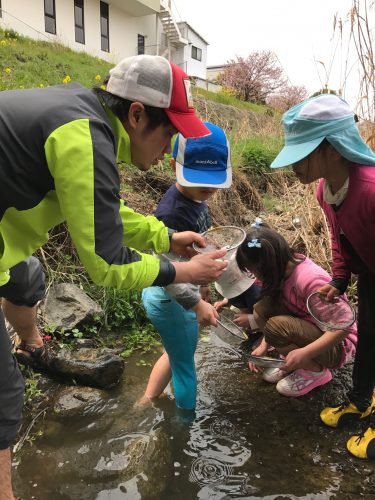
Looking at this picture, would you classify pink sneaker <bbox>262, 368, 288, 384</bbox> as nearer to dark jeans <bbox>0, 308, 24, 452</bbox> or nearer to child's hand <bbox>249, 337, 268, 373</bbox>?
child's hand <bbox>249, 337, 268, 373</bbox>

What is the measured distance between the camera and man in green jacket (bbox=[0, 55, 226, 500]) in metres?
1.26

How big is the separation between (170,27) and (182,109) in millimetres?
27043

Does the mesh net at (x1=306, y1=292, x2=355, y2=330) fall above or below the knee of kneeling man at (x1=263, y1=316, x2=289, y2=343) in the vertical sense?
above

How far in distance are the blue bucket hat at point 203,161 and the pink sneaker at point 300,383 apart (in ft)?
4.12

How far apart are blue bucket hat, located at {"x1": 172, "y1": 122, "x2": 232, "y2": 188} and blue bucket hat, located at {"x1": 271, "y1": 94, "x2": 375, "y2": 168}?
32 centimetres

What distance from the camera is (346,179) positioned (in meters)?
1.87

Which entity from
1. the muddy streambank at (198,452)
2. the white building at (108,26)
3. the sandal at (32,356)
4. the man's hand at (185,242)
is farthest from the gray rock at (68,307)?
the white building at (108,26)

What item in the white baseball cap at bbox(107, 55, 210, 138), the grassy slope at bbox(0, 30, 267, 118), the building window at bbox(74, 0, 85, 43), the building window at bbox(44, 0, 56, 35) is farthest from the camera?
the building window at bbox(74, 0, 85, 43)

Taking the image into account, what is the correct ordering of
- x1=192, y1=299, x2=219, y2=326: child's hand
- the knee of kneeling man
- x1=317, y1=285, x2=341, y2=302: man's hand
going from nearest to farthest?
x1=192, y1=299, x2=219, y2=326: child's hand < x1=317, y1=285, x2=341, y2=302: man's hand < the knee of kneeling man

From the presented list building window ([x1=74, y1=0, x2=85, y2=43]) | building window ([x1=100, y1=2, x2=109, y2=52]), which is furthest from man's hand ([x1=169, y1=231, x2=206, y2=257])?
building window ([x1=100, y1=2, x2=109, y2=52])

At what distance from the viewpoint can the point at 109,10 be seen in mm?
21797

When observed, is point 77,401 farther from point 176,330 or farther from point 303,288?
point 303,288

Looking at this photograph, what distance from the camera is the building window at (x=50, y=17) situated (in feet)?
61.4

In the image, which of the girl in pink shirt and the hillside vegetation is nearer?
the girl in pink shirt
